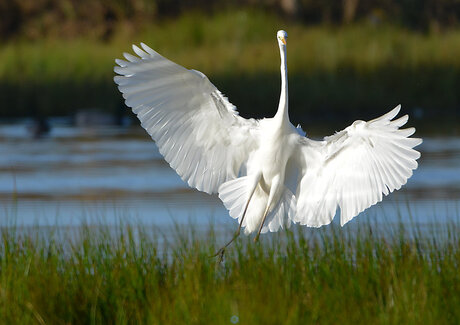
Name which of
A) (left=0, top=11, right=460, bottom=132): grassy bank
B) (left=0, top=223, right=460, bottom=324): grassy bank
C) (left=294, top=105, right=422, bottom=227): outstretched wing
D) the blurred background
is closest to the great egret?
(left=294, top=105, right=422, bottom=227): outstretched wing

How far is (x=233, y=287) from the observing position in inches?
186

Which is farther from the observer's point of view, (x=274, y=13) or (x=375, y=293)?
(x=274, y=13)

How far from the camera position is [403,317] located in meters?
4.28

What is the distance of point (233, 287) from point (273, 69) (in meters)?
14.1

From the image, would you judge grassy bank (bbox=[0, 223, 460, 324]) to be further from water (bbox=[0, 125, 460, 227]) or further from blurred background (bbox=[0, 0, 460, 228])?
blurred background (bbox=[0, 0, 460, 228])

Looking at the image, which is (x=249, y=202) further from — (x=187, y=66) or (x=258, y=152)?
(x=187, y=66)

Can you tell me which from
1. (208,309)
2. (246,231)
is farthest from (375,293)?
(246,231)

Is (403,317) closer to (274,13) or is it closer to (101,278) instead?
(101,278)

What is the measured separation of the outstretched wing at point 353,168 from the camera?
18.2 ft

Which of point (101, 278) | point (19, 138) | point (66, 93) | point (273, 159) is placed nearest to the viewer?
point (101, 278)

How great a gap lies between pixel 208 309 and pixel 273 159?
197 cm

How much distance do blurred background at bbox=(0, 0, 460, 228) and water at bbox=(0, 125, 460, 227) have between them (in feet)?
0.07

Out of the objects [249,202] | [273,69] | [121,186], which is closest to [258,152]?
[249,202]

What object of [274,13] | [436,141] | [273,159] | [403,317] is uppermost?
[274,13]
